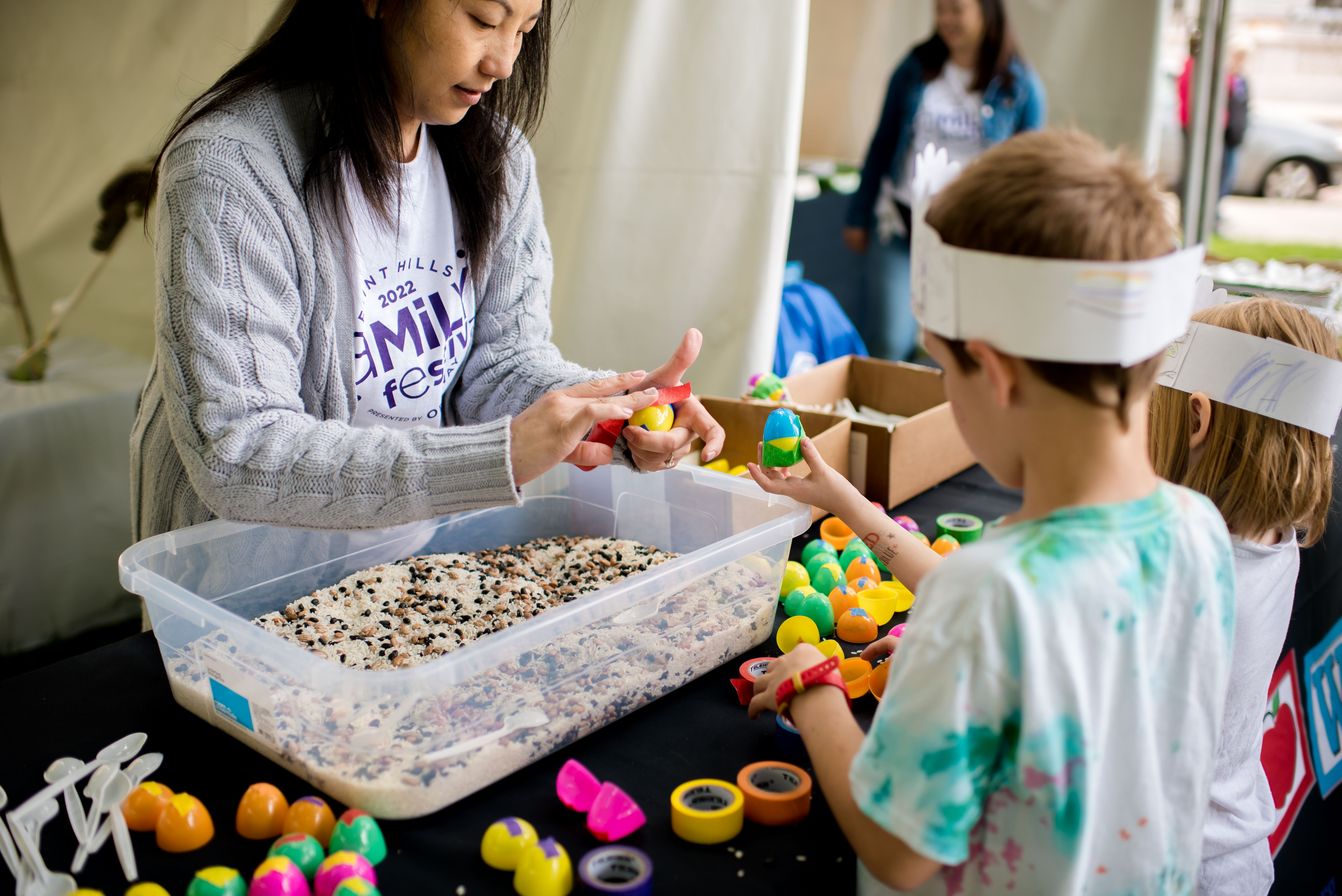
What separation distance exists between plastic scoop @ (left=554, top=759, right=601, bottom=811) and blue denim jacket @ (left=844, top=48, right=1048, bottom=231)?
2.86 meters

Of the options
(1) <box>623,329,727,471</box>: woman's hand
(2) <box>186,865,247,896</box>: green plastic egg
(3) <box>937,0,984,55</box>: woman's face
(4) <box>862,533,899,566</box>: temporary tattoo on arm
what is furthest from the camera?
(3) <box>937,0,984,55</box>: woman's face

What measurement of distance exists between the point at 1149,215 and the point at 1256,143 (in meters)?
9.13

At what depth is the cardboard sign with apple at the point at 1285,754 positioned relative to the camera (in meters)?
1.50

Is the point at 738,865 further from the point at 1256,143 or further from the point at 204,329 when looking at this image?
the point at 1256,143

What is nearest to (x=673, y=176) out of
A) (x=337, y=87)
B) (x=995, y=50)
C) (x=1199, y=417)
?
(x=337, y=87)

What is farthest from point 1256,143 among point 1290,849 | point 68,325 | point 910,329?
point 68,325

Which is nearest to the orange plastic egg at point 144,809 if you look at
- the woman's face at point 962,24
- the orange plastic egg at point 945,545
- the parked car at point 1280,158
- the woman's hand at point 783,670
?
the woman's hand at point 783,670

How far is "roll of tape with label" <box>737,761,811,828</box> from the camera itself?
924 millimetres

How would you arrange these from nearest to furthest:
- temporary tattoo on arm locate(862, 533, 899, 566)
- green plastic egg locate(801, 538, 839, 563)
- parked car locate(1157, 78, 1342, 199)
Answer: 1. temporary tattoo on arm locate(862, 533, 899, 566)
2. green plastic egg locate(801, 538, 839, 563)
3. parked car locate(1157, 78, 1342, 199)

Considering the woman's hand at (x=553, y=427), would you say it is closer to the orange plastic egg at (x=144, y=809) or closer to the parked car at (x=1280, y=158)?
the orange plastic egg at (x=144, y=809)

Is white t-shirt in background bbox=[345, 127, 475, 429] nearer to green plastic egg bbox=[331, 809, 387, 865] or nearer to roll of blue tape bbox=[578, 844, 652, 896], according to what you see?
green plastic egg bbox=[331, 809, 387, 865]

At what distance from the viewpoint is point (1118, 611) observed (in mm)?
719

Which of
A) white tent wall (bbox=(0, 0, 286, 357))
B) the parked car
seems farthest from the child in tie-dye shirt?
the parked car

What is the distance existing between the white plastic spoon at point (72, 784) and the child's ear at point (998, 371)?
91cm
